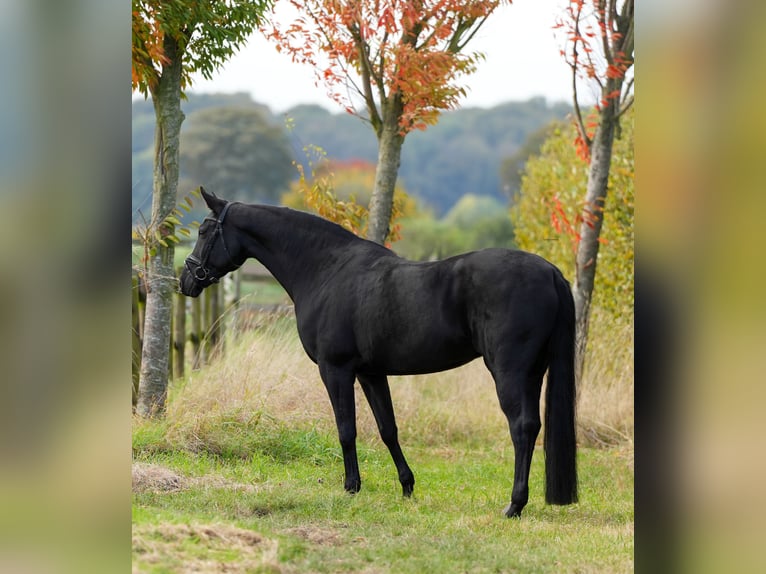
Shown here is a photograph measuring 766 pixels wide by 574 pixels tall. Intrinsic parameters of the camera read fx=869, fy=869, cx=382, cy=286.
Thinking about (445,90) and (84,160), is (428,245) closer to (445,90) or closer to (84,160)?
(445,90)

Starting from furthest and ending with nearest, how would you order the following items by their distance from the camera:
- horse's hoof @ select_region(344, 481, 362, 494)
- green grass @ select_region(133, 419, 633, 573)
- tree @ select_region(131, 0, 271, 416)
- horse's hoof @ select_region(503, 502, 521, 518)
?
tree @ select_region(131, 0, 271, 416) < horse's hoof @ select_region(344, 481, 362, 494) < horse's hoof @ select_region(503, 502, 521, 518) < green grass @ select_region(133, 419, 633, 573)

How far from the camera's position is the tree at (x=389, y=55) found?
22.3 feet

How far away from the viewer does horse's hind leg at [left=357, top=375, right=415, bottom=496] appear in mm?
5090

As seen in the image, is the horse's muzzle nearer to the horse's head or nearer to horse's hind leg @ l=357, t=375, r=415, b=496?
the horse's head

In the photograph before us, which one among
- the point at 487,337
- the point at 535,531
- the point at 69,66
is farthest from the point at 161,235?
the point at 69,66

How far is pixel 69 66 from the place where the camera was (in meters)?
2.47

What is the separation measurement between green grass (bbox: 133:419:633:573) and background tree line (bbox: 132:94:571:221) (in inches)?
893

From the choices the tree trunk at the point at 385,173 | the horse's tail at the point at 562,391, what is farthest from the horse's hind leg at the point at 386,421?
the tree trunk at the point at 385,173

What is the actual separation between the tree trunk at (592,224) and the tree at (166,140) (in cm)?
287

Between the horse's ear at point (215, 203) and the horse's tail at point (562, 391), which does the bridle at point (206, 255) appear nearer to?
the horse's ear at point (215, 203)

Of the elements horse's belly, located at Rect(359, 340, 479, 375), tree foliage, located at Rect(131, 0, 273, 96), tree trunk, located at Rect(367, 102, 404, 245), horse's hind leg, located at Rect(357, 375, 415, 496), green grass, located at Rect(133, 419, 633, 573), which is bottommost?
green grass, located at Rect(133, 419, 633, 573)

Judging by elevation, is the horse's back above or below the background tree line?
below

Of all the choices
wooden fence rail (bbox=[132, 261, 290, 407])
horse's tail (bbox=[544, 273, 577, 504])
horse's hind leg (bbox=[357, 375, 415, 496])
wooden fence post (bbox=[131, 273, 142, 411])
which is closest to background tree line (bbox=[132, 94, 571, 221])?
wooden fence rail (bbox=[132, 261, 290, 407])

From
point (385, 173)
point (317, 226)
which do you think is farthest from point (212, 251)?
point (385, 173)
